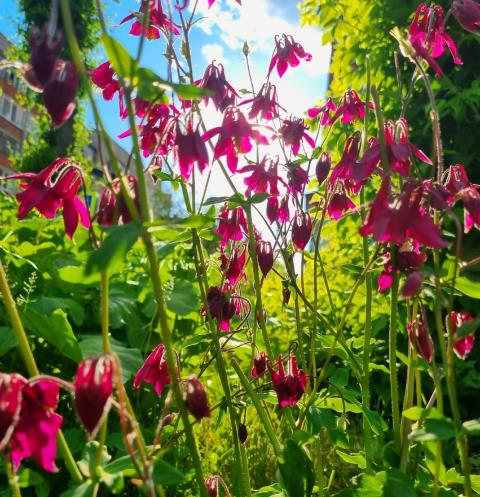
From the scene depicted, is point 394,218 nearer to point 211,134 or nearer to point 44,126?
point 211,134

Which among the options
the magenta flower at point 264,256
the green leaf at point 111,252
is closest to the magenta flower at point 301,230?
the magenta flower at point 264,256

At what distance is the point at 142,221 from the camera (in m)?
0.80

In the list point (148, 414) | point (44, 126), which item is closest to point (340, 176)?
point (148, 414)

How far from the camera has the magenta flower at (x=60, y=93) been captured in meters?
0.76

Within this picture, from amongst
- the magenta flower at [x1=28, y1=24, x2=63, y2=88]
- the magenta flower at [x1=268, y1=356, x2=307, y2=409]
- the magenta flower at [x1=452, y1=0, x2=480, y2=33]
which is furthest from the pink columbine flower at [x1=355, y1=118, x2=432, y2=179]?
the magenta flower at [x1=28, y1=24, x2=63, y2=88]

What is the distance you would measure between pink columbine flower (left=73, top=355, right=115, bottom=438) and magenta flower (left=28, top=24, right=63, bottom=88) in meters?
0.39

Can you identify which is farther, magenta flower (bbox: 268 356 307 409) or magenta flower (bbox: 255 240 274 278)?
magenta flower (bbox: 255 240 274 278)

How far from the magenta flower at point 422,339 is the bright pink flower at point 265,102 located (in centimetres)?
59

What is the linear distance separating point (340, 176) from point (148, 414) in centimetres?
143

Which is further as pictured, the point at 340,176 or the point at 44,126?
the point at 44,126

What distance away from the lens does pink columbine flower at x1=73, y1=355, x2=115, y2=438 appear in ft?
2.26

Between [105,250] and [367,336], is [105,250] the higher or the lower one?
the higher one

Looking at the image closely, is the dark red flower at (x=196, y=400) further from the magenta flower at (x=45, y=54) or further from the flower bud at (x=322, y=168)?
the flower bud at (x=322, y=168)

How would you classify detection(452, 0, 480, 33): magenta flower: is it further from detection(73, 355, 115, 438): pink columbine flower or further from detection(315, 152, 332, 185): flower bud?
detection(73, 355, 115, 438): pink columbine flower
